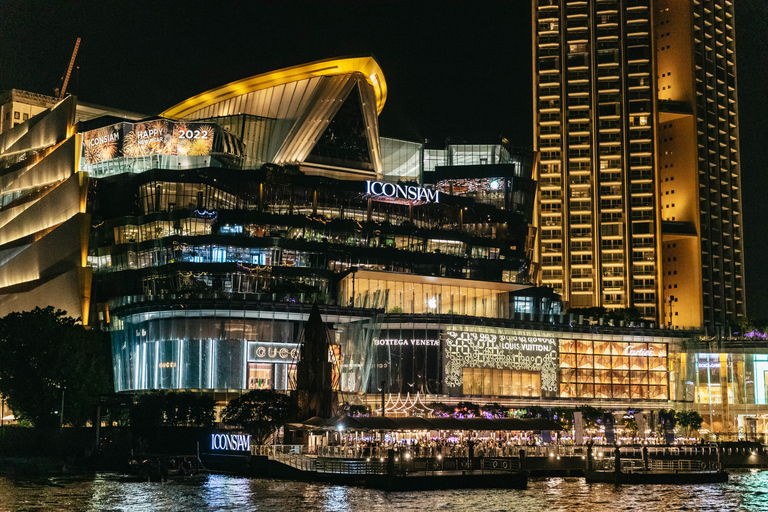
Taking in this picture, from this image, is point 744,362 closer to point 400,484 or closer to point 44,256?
point 400,484

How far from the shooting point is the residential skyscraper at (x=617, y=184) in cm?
19112

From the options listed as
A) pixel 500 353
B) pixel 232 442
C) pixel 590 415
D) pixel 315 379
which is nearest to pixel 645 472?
pixel 315 379

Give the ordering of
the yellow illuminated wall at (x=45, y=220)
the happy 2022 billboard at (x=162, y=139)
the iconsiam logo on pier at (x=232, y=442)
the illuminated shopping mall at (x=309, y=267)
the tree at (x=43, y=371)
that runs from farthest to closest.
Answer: the happy 2022 billboard at (x=162, y=139)
the yellow illuminated wall at (x=45, y=220)
the illuminated shopping mall at (x=309, y=267)
the tree at (x=43, y=371)
the iconsiam logo on pier at (x=232, y=442)

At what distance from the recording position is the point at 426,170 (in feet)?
514

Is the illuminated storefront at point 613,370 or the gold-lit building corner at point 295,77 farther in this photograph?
the gold-lit building corner at point 295,77

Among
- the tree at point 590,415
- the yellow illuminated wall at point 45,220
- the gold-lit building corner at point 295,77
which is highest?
the gold-lit building corner at point 295,77

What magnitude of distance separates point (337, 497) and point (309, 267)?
2481 inches

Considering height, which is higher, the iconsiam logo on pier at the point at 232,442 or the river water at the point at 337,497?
the iconsiam logo on pier at the point at 232,442

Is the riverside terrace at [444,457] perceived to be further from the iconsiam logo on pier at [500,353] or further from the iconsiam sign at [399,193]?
the iconsiam sign at [399,193]

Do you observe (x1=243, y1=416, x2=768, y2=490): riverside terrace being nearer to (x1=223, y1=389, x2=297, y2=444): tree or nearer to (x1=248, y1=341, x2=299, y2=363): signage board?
(x1=223, y1=389, x2=297, y2=444): tree

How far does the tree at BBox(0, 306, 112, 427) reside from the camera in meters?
97.8

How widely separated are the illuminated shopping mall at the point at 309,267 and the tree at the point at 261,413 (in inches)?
693

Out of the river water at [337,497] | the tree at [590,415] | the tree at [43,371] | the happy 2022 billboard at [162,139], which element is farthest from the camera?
the happy 2022 billboard at [162,139]

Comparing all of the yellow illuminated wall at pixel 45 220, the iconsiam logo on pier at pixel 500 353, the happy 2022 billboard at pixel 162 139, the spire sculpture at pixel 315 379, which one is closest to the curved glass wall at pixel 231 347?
the iconsiam logo on pier at pixel 500 353
